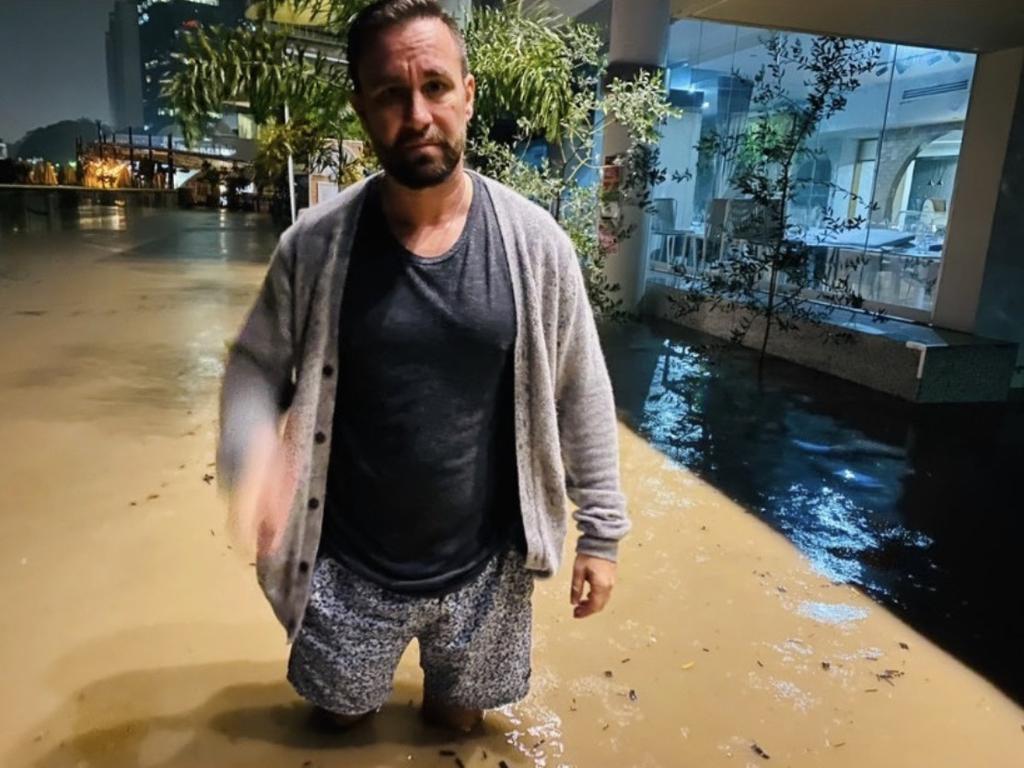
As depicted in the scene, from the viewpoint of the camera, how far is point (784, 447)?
4.56 metres

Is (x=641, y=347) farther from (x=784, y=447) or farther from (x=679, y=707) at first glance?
(x=679, y=707)

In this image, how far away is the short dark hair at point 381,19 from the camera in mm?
1343

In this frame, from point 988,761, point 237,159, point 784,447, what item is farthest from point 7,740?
point 237,159

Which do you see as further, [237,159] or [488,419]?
[237,159]

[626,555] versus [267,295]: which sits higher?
[267,295]

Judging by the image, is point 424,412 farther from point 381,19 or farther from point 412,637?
point 381,19

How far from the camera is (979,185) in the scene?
6.03 m

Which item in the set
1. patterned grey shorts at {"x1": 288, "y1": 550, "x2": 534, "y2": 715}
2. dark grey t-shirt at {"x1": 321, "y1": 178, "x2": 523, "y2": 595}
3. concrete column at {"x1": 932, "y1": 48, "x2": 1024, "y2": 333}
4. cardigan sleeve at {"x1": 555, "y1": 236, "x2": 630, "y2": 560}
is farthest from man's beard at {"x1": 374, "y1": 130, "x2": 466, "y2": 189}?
concrete column at {"x1": 932, "y1": 48, "x2": 1024, "y2": 333}

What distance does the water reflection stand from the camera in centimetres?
288

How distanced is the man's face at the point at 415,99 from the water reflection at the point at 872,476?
2416 mm

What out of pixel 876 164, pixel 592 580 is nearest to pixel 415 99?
pixel 592 580

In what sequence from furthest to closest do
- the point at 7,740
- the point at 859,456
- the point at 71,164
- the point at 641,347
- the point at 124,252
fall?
1. the point at 71,164
2. the point at 124,252
3. the point at 641,347
4. the point at 859,456
5. the point at 7,740

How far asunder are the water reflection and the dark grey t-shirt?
76.8 inches

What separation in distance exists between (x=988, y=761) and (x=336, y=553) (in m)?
1.87
